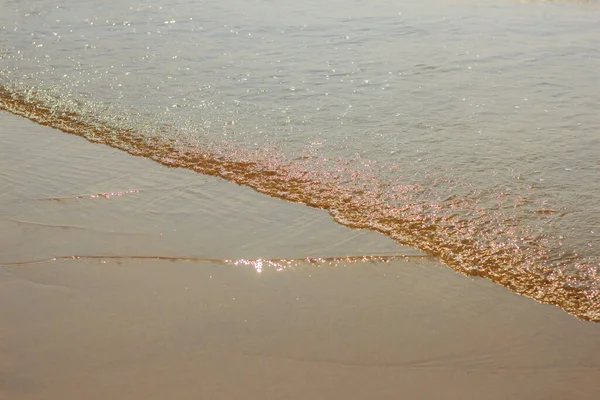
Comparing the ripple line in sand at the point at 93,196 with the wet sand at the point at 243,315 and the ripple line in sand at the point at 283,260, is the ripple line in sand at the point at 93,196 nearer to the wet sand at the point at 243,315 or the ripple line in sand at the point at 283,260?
the wet sand at the point at 243,315

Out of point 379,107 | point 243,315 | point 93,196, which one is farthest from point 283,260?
point 379,107

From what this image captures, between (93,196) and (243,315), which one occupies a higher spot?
(93,196)

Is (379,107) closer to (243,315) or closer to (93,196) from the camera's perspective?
(93,196)

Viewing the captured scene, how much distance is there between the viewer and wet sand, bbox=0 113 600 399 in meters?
2.51

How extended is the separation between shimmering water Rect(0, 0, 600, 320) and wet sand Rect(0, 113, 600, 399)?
24 cm

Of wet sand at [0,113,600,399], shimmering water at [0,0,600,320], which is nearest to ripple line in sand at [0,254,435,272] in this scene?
wet sand at [0,113,600,399]

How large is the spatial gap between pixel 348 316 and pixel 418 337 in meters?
0.31

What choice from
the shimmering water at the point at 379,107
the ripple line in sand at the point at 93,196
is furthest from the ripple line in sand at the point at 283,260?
the ripple line in sand at the point at 93,196

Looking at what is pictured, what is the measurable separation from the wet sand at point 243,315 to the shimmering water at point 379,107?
0.80ft

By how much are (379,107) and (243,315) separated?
2.57 metres

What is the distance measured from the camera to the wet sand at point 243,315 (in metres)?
2.51

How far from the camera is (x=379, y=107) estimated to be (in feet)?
16.4

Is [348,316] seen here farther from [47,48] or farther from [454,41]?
[47,48]

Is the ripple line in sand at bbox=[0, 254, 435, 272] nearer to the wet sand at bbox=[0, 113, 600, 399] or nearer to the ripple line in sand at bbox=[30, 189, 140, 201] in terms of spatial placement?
the wet sand at bbox=[0, 113, 600, 399]
